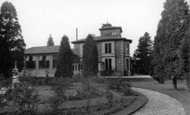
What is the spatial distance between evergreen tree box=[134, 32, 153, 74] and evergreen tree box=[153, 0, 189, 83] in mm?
24464

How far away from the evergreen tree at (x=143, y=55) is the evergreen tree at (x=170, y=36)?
24.5m

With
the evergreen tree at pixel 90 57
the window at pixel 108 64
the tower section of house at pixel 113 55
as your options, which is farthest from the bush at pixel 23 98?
the window at pixel 108 64

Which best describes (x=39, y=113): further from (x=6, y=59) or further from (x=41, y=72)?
(x=41, y=72)

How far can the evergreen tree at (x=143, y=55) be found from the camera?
138ft

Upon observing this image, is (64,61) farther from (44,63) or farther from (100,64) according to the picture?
(44,63)

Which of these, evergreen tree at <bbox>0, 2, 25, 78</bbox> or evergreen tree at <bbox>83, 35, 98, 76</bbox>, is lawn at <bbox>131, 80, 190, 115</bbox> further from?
evergreen tree at <bbox>0, 2, 25, 78</bbox>

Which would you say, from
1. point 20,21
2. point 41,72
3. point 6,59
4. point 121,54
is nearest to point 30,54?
point 41,72

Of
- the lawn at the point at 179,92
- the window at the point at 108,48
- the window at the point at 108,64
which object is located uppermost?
the window at the point at 108,48

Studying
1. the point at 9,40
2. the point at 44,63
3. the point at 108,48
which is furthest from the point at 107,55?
the point at 9,40

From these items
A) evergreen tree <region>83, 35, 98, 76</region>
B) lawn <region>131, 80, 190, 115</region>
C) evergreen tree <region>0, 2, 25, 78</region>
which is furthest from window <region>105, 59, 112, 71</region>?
evergreen tree <region>0, 2, 25, 78</region>

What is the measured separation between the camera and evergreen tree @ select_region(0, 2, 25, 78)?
23109 mm

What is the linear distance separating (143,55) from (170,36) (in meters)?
27.2

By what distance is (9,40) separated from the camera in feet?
79.9

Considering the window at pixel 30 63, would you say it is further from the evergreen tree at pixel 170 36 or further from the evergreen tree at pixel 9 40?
the evergreen tree at pixel 170 36
